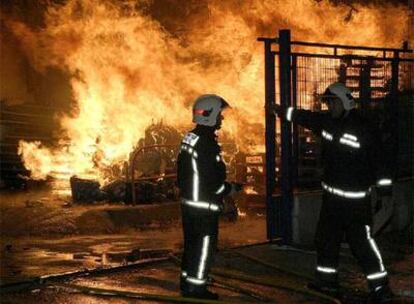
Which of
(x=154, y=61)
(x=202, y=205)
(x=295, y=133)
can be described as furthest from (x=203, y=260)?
(x=154, y=61)

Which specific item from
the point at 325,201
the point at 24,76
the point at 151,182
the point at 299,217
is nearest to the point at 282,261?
the point at 299,217

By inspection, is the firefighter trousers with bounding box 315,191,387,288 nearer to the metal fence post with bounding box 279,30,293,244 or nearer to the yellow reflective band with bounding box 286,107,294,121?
the yellow reflective band with bounding box 286,107,294,121

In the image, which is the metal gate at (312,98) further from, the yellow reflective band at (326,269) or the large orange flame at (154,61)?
the large orange flame at (154,61)

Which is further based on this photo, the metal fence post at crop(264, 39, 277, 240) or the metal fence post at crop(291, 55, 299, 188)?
the metal fence post at crop(291, 55, 299, 188)

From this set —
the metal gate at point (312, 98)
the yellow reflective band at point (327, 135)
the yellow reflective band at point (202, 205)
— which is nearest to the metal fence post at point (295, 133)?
the metal gate at point (312, 98)

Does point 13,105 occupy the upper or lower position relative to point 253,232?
upper

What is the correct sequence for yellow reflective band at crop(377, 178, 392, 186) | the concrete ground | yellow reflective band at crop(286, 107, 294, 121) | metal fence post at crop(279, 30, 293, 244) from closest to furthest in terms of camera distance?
the concrete ground < yellow reflective band at crop(377, 178, 392, 186) < yellow reflective band at crop(286, 107, 294, 121) < metal fence post at crop(279, 30, 293, 244)

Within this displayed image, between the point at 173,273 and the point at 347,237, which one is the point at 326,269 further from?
the point at 173,273

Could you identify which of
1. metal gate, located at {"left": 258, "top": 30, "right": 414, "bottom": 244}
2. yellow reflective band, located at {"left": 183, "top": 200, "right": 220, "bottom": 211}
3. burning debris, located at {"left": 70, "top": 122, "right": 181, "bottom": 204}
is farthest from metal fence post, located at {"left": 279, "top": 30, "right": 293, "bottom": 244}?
burning debris, located at {"left": 70, "top": 122, "right": 181, "bottom": 204}

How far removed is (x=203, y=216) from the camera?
639 centimetres

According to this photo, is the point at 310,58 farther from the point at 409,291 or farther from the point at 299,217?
the point at 409,291

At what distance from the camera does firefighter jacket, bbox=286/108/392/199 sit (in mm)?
6727

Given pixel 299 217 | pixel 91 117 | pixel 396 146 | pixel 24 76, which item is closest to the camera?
pixel 299 217

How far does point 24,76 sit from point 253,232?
13486 millimetres
